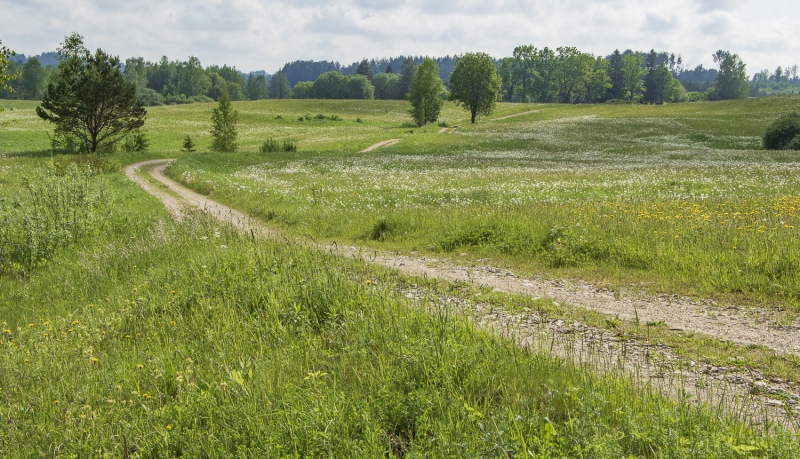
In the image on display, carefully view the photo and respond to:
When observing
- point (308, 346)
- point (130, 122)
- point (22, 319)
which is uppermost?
point (130, 122)


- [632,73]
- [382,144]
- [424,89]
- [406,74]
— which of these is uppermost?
[632,73]

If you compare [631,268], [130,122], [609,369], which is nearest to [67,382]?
[609,369]

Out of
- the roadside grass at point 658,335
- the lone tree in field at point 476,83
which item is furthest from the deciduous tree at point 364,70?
the roadside grass at point 658,335

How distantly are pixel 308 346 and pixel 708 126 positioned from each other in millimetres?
73612

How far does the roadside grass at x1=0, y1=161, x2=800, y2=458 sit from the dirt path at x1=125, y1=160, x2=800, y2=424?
0.55 metres

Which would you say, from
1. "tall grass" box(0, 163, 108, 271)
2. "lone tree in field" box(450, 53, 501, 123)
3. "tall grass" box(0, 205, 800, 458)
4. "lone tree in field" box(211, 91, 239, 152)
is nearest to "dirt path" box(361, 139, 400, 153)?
"lone tree in field" box(211, 91, 239, 152)

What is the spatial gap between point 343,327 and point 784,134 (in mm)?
54186

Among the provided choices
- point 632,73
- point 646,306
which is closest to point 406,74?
point 632,73

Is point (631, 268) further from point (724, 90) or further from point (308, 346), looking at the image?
point (724, 90)

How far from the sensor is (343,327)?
21.5ft

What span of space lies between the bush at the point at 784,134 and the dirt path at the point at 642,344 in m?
47.9

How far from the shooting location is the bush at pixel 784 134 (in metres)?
45.8

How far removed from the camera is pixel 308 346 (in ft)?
20.9

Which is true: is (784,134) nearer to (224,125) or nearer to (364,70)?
(224,125)
